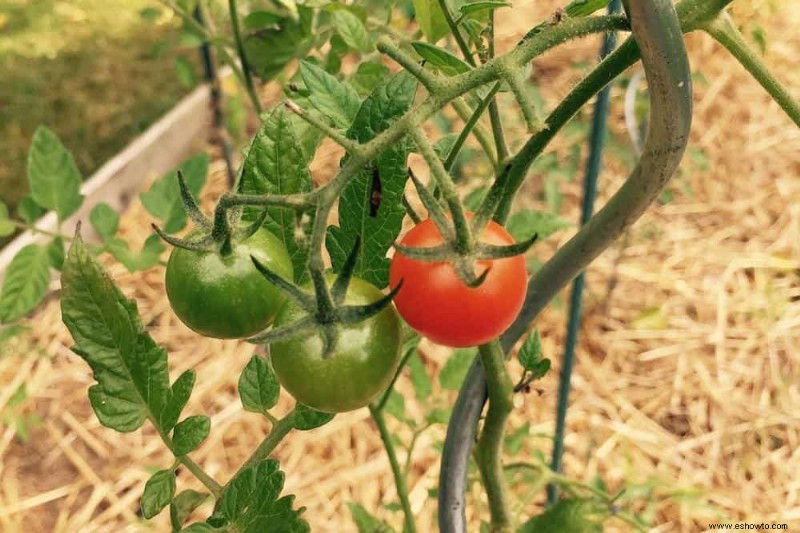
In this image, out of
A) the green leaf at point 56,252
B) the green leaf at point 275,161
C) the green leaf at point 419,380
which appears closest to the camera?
the green leaf at point 275,161

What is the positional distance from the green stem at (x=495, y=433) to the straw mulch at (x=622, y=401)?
2.38ft

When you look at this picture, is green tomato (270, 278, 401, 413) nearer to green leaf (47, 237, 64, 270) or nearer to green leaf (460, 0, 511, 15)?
green leaf (460, 0, 511, 15)

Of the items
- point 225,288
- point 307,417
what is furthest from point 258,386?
point 225,288

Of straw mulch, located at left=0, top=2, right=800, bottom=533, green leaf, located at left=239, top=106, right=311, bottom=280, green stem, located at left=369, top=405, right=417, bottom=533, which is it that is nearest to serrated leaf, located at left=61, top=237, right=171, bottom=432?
green leaf, located at left=239, top=106, right=311, bottom=280

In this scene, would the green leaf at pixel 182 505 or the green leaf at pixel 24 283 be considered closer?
the green leaf at pixel 182 505

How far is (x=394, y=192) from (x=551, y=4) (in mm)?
2668

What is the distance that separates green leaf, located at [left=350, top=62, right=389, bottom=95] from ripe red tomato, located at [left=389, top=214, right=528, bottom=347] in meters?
0.40

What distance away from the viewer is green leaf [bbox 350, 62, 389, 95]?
2.64 ft

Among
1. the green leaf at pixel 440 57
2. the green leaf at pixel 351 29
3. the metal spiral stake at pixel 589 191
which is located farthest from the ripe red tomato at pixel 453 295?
the metal spiral stake at pixel 589 191

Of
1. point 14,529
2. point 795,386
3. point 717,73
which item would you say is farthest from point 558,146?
point 14,529

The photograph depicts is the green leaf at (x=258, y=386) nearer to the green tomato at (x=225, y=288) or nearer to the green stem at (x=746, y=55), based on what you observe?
the green tomato at (x=225, y=288)

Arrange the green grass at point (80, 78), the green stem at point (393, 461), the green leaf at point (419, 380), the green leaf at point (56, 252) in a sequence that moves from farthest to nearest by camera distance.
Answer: the green grass at point (80, 78)
the green leaf at point (419, 380)
the green leaf at point (56, 252)
the green stem at point (393, 461)

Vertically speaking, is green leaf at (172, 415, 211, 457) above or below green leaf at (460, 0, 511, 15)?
below

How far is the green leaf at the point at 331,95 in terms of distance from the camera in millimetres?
556
